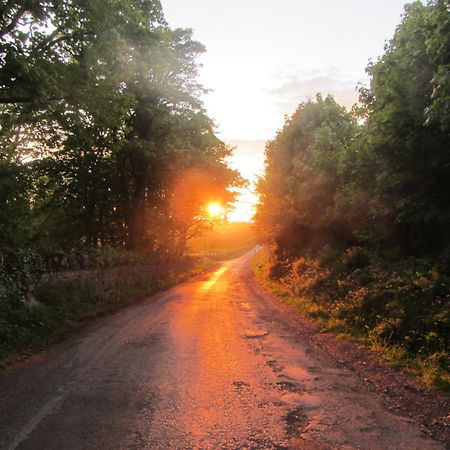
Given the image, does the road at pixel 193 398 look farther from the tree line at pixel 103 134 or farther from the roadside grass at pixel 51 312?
the tree line at pixel 103 134

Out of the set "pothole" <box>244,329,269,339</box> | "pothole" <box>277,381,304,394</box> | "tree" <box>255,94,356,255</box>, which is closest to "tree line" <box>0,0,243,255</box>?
"tree" <box>255,94,356,255</box>

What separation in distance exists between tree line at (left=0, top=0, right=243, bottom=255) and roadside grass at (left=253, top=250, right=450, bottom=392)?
9.43 meters

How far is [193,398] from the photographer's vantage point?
6566 millimetres

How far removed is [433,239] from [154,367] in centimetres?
937

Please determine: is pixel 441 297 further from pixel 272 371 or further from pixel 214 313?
pixel 214 313

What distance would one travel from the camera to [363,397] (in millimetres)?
6746

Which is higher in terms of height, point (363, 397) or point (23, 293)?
point (23, 293)

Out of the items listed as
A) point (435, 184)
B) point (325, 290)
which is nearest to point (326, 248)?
point (325, 290)

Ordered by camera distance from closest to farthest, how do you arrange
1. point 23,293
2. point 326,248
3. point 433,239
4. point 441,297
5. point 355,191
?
point 441,297 → point 23,293 → point 433,239 → point 355,191 → point 326,248

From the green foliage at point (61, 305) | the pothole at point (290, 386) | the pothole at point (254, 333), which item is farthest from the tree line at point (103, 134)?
the pothole at point (290, 386)

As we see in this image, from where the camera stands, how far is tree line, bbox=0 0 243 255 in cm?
1196

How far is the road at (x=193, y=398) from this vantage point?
5.17 metres

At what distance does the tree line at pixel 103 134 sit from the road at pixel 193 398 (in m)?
5.46

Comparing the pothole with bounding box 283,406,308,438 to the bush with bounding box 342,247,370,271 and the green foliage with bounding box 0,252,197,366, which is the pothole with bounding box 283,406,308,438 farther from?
the bush with bounding box 342,247,370,271
